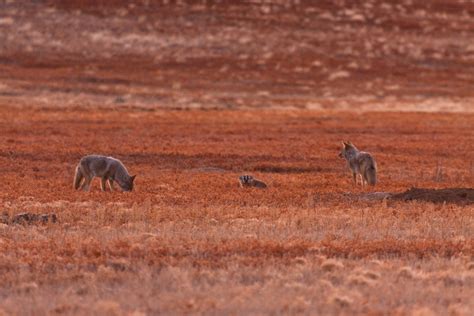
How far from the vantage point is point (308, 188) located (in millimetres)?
27297

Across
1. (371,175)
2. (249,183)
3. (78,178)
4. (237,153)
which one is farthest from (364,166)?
(237,153)

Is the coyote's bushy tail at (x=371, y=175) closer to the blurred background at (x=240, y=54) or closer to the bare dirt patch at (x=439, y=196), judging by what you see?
the bare dirt patch at (x=439, y=196)

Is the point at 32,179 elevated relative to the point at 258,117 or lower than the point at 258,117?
elevated

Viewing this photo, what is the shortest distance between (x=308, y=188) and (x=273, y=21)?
211 feet

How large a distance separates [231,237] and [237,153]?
65.6ft

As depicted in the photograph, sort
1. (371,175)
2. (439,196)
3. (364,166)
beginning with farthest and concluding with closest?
(364,166)
(371,175)
(439,196)

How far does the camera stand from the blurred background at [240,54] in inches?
2530

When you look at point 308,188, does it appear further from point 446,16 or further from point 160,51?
point 446,16

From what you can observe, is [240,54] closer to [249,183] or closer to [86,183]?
[249,183]

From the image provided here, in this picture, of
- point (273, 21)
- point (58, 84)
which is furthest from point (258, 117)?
point (273, 21)

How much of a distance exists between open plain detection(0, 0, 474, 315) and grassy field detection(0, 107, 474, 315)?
6 cm

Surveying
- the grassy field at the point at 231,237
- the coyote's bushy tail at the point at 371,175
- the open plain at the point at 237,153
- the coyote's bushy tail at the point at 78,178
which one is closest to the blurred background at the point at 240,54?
the open plain at the point at 237,153

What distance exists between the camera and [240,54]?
8031 centimetres

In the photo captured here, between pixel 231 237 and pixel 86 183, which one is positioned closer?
pixel 231 237
